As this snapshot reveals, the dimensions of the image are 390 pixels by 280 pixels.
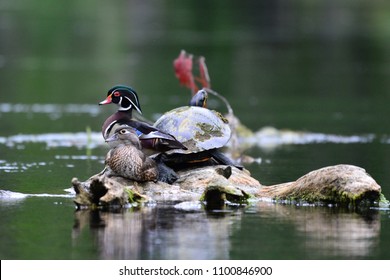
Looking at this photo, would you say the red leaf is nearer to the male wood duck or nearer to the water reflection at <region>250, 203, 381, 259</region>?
the male wood duck

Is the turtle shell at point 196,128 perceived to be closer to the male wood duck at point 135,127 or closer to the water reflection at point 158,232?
the male wood duck at point 135,127

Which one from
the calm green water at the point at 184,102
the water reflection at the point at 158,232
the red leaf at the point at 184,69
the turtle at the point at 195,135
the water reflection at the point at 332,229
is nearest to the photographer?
the water reflection at the point at 158,232

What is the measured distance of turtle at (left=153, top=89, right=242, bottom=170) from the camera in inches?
468

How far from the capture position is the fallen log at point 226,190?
10.6 metres

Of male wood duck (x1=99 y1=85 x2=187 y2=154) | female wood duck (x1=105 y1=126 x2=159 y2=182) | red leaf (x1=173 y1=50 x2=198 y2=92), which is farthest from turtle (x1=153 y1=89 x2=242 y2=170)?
red leaf (x1=173 y1=50 x2=198 y2=92)

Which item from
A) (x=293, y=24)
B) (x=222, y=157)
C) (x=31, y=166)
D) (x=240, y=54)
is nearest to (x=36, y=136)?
(x=31, y=166)

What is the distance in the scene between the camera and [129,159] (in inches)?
441

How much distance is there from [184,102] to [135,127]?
40.5 feet

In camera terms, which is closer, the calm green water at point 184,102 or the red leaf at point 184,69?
the calm green water at point 184,102

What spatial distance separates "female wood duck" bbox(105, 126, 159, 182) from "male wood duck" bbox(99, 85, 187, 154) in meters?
0.25

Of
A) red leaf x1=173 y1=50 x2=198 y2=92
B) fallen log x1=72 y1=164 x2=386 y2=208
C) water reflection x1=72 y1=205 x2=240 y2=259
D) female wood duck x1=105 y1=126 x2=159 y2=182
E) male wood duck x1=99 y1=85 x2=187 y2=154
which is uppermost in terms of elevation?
red leaf x1=173 y1=50 x2=198 y2=92

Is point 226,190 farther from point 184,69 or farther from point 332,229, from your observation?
point 184,69

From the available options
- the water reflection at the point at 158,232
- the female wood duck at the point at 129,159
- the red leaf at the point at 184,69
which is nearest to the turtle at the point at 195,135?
the female wood duck at the point at 129,159

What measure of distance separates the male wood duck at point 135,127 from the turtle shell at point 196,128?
15 cm
